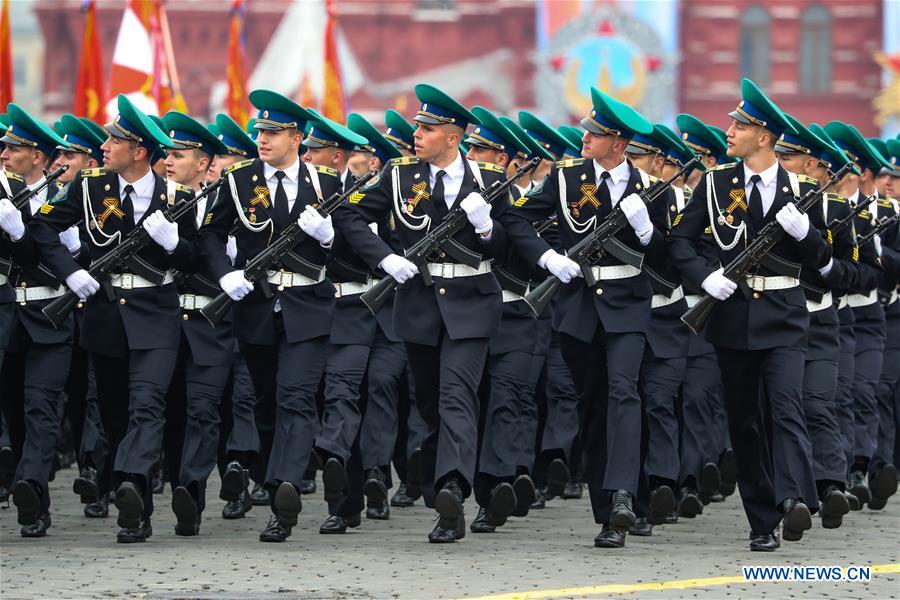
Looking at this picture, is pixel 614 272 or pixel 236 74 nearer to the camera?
pixel 614 272

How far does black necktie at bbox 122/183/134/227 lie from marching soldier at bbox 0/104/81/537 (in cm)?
43

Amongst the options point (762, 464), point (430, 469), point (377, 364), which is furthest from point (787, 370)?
point (377, 364)

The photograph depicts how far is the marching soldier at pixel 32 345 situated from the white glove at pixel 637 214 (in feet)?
8.78

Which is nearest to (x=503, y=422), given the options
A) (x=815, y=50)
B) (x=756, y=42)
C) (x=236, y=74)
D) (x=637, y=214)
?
(x=637, y=214)

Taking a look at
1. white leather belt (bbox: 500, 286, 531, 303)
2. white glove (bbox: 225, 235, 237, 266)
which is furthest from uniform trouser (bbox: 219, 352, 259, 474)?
white leather belt (bbox: 500, 286, 531, 303)

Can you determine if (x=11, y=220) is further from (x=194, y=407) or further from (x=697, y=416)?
(x=697, y=416)

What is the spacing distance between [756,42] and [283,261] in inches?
1573

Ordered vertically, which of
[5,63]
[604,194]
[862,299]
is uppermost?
[5,63]

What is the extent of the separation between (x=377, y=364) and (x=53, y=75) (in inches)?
1555

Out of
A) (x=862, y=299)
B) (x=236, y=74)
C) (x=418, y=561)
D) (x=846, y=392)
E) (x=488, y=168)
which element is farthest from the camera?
(x=236, y=74)

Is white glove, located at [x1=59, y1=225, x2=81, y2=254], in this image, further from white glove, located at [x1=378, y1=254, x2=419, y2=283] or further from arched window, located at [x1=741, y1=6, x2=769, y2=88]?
arched window, located at [x1=741, y1=6, x2=769, y2=88]

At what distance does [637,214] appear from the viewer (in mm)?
8648

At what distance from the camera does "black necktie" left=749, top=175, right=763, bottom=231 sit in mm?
8492

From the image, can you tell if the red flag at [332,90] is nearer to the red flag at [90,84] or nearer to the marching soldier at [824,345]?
the red flag at [90,84]
